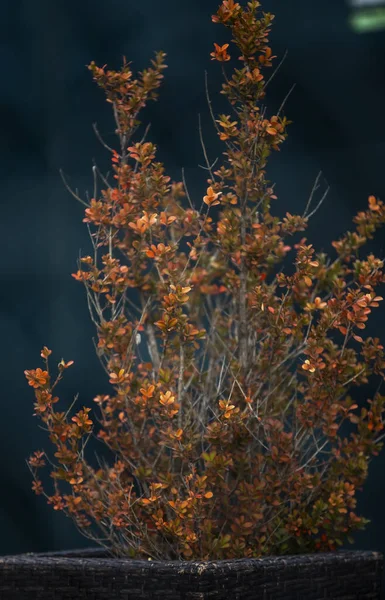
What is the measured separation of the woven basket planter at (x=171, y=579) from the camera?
196 cm

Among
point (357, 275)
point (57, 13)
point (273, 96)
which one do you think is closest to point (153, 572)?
point (357, 275)

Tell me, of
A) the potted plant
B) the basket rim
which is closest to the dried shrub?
the potted plant

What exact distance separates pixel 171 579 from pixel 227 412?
39cm

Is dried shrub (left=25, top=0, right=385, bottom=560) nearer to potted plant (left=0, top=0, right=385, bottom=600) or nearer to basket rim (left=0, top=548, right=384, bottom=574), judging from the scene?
potted plant (left=0, top=0, right=385, bottom=600)

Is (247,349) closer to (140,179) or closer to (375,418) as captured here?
(375,418)

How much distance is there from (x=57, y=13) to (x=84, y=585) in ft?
8.75

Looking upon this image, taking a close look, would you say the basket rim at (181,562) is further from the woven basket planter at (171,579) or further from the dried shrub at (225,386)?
the dried shrub at (225,386)

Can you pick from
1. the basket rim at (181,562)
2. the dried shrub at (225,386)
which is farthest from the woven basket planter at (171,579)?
the dried shrub at (225,386)

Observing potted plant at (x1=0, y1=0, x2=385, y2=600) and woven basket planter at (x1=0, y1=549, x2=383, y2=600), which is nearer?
woven basket planter at (x1=0, y1=549, x2=383, y2=600)

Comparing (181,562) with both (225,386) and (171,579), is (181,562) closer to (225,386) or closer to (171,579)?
(171,579)

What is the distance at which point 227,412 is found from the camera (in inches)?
82.8

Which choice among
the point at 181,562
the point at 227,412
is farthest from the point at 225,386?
the point at 181,562

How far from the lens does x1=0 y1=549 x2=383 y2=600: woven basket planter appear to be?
1959 mm

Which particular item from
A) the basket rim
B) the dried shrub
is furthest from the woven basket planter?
the dried shrub
